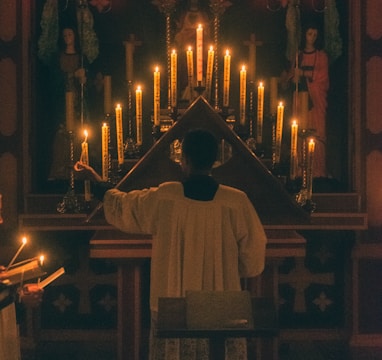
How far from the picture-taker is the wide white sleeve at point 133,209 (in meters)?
4.61

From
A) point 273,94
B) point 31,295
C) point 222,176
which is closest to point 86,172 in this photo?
point 31,295

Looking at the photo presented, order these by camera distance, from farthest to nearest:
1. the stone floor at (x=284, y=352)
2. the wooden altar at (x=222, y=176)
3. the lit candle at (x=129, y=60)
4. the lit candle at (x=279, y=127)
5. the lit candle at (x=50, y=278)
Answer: the stone floor at (x=284, y=352) → the lit candle at (x=129, y=60) → the lit candle at (x=279, y=127) → the wooden altar at (x=222, y=176) → the lit candle at (x=50, y=278)

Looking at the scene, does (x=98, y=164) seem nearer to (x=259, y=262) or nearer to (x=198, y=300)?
(x=259, y=262)

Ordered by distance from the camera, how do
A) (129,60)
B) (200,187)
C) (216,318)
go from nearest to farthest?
(216,318) → (200,187) → (129,60)

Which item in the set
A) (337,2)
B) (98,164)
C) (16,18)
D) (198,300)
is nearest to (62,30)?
(16,18)

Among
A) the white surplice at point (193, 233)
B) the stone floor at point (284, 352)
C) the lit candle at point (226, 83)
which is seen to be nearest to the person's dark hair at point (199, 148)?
the white surplice at point (193, 233)

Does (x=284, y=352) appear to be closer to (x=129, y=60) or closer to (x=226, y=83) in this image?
(x=226, y=83)

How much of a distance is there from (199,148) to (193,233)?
52 cm

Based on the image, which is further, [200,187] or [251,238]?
[251,238]

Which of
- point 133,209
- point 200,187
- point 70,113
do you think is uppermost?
point 70,113

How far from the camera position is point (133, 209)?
4.64 meters

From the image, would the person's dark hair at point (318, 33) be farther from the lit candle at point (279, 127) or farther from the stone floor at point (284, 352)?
the stone floor at point (284, 352)

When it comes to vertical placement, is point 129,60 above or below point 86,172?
above

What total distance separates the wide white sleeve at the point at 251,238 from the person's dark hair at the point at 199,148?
363mm
